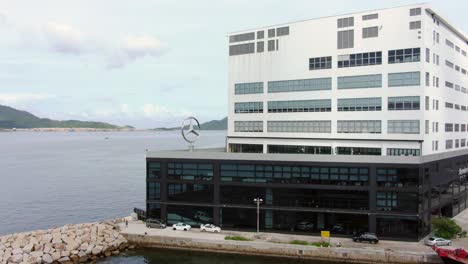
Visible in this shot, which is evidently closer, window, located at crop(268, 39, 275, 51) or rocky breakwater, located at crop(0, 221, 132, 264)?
rocky breakwater, located at crop(0, 221, 132, 264)

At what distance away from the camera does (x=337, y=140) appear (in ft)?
233

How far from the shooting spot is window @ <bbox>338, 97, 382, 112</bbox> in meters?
67.8

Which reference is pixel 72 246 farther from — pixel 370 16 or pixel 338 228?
pixel 370 16

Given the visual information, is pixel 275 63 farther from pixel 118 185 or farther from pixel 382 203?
pixel 118 185

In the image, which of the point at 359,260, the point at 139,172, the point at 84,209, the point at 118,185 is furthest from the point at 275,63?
the point at 139,172

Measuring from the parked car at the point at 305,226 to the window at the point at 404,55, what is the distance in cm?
2605

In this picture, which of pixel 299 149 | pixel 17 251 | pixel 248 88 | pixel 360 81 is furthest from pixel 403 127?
pixel 17 251

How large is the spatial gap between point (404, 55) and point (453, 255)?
28106 millimetres

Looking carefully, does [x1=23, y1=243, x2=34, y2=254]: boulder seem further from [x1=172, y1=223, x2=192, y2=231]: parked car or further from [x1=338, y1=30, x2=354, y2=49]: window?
[x1=338, y1=30, x2=354, y2=49]: window

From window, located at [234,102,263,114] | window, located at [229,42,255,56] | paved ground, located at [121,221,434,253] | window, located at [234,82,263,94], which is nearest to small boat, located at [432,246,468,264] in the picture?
paved ground, located at [121,221,434,253]

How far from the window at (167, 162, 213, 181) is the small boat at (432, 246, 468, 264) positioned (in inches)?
1276

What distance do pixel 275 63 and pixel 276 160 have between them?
60.7 ft

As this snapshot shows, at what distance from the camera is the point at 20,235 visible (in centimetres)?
6556

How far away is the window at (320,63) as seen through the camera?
71562 mm
